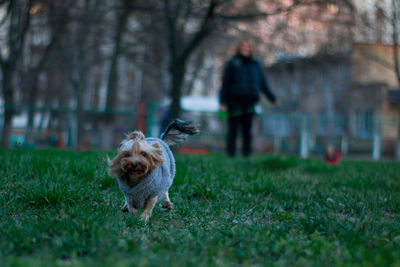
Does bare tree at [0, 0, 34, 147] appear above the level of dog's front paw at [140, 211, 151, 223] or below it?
above

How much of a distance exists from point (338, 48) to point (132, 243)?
1820 cm

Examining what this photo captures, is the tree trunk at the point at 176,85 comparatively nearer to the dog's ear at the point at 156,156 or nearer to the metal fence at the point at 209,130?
the metal fence at the point at 209,130

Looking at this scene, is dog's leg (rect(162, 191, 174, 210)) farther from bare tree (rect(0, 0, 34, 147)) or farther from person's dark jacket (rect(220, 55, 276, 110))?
bare tree (rect(0, 0, 34, 147))

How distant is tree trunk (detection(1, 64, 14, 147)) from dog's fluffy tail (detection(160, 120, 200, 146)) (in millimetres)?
11662

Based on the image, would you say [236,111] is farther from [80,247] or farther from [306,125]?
[306,125]

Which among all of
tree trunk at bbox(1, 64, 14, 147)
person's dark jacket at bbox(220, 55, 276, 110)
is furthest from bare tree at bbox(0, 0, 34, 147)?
person's dark jacket at bbox(220, 55, 276, 110)

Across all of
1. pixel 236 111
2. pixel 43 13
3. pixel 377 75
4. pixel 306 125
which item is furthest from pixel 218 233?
pixel 377 75

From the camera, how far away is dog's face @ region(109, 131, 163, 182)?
11.6 ft

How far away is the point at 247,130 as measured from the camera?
29.9ft

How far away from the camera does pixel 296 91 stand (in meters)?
39.5

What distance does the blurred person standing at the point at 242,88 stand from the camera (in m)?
8.97

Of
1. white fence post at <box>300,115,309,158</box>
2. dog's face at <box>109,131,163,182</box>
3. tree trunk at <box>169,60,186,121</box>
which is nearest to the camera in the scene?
dog's face at <box>109,131,163,182</box>

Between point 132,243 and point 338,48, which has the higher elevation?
point 338,48

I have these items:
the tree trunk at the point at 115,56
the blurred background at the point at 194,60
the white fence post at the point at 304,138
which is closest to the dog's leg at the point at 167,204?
the blurred background at the point at 194,60
